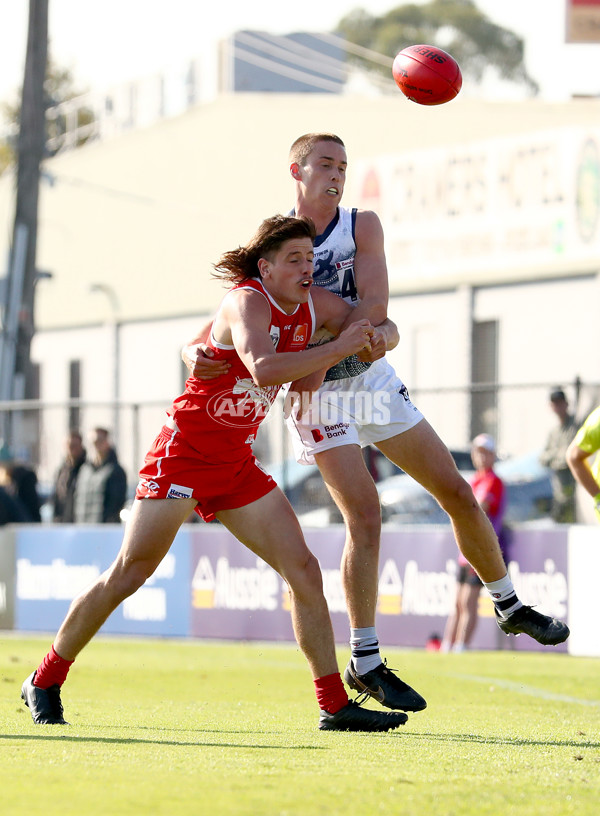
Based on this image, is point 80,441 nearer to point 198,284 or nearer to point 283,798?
point 283,798

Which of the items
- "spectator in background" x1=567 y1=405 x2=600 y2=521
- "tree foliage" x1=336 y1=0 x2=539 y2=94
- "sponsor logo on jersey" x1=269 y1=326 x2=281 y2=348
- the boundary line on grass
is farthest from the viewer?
Answer: "tree foliage" x1=336 y1=0 x2=539 y2=94

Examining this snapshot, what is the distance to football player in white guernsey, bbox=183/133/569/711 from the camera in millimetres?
7203

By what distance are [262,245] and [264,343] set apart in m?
0.51

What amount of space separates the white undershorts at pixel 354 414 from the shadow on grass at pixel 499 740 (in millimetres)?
1391

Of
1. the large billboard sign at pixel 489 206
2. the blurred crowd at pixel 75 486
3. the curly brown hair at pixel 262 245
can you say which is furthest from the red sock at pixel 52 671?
the large billboard sign at pixel 489 206

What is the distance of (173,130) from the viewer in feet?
112

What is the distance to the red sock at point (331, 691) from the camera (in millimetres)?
6883

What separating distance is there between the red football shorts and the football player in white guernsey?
22.0 inches

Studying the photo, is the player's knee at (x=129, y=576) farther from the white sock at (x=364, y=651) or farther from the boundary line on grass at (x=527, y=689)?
the boundary line on grass at (x=527, y=689)

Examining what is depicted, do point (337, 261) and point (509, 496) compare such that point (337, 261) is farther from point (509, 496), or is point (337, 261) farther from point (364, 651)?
point (509, 496)

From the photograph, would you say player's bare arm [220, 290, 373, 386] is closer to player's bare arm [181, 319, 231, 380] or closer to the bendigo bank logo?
player's bare arm [181, 319, 231, 380]

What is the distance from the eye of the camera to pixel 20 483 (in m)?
18.2

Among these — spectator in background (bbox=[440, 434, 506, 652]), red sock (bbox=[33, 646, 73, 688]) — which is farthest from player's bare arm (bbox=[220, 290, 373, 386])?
spectator in background (bbox=[440, 434, 506, 652])

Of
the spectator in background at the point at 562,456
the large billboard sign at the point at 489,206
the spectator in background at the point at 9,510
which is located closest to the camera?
the spectator in background at the point at 562,456
